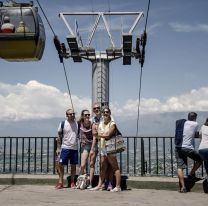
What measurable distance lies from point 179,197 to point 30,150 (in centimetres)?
436

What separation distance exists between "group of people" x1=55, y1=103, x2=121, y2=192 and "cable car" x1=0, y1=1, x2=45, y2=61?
1571 mm

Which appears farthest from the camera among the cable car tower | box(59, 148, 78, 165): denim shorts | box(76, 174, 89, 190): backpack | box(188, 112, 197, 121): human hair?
the cable car tower

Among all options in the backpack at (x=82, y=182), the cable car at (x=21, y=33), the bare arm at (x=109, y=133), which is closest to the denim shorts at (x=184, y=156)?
the bare arm at (x=109, y=133)

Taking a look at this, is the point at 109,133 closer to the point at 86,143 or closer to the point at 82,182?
the point at 86,143

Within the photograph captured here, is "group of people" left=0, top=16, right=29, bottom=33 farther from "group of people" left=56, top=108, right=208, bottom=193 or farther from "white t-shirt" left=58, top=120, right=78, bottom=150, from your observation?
"white t-shirt" left=58, top=120, right=78, bottom=150

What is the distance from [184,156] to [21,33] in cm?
430

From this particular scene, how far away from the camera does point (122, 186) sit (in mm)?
9094

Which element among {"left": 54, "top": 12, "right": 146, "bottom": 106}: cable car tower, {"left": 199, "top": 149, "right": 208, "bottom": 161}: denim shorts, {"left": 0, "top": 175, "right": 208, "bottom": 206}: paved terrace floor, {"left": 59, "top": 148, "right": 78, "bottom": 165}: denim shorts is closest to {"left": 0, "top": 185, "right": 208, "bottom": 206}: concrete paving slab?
{"left": 0, "top": 175, "right": 208, "bottom": 206}: paved terrace floor

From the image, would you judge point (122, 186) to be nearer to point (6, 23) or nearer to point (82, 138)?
point (82, 138)

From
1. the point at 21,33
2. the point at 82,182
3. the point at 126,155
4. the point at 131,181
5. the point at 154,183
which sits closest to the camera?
the point at 21,33

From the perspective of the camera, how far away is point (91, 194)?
8148 mm

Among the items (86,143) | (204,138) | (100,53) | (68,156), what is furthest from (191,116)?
(100,53)

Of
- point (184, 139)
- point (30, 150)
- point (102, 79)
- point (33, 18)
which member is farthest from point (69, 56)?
point (184, 139)

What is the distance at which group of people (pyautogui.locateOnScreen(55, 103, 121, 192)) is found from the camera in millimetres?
8641
